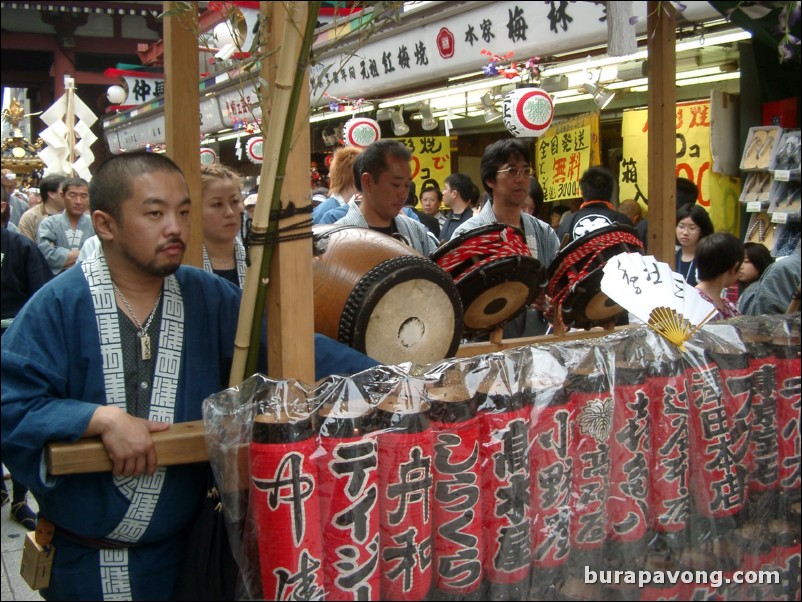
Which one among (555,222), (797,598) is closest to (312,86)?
(797,598)

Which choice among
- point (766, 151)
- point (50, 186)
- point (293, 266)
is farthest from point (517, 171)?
point (50, 186)

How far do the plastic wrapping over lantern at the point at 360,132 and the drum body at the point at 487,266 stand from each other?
601 cm

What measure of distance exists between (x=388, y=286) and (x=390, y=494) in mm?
643

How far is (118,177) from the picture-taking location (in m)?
1.79

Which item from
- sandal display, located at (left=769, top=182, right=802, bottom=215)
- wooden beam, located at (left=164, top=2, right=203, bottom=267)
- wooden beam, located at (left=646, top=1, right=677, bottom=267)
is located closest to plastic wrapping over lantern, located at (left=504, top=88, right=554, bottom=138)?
sandal display, located at (left=769, top=182, right=802, bottom=215)

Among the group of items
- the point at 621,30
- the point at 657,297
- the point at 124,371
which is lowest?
the point at 124,371

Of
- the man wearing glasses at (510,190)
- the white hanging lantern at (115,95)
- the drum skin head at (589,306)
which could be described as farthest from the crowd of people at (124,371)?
the white hanging lantern at (115,95)

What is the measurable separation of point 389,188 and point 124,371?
2.04 metres

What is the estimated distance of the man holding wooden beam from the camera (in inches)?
65.7

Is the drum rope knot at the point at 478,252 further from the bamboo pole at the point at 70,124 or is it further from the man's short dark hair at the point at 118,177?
the bamboo pole at the point at 70,124

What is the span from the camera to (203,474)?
1832 millimetres

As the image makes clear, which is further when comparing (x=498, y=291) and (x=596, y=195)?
(x=596, y=195)

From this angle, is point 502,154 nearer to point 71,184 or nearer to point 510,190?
point 510,190

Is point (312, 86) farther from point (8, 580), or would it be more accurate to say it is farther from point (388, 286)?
point (8, 580)
